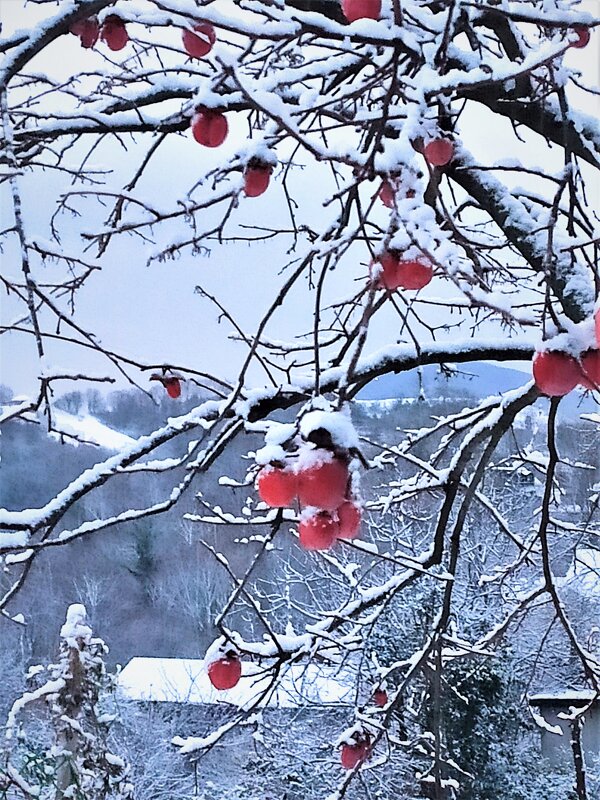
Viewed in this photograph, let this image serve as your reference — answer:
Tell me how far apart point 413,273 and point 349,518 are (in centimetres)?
12

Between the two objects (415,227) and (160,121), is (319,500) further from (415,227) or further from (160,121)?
(160,121)

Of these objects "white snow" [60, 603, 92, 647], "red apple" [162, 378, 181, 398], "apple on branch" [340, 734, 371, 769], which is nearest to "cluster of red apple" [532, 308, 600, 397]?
"red apple" [162, 378, 181, 398]

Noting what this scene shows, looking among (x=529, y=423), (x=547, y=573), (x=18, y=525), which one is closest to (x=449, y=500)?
(x=547, y=573)

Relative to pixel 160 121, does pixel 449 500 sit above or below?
below

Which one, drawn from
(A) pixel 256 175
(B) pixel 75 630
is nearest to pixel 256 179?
(A) pixel 256 175

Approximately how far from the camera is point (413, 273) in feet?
1.20

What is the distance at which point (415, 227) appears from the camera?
0.33 m

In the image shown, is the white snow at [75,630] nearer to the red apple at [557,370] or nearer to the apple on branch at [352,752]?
the apple on branch at [352,752]

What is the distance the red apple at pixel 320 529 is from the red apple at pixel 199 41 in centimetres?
42

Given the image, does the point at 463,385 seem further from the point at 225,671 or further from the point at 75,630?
the point at 225,671

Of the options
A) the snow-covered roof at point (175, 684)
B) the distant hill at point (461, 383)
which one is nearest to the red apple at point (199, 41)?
the distant hill at point (461, 383)

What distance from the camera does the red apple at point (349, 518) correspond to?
33 cm

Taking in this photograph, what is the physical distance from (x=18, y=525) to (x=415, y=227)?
37 cm

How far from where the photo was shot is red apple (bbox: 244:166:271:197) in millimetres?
446
